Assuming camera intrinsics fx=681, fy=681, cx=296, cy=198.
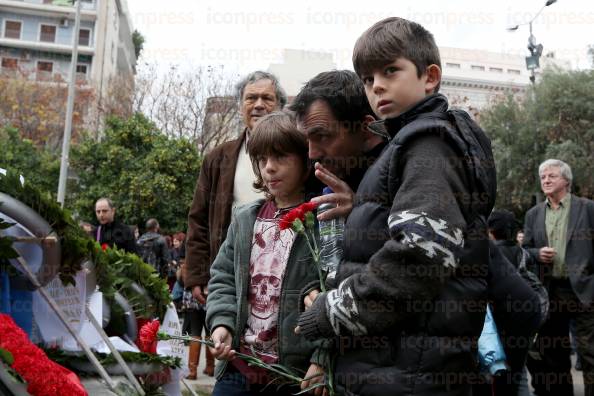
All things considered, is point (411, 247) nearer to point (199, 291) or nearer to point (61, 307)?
point (199, 291)

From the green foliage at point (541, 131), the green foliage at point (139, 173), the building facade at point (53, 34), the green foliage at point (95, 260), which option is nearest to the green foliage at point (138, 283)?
the green foliage at point (95, 260)

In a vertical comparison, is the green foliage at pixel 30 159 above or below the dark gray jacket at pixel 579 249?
above

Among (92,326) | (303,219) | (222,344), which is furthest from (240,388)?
(92,326)

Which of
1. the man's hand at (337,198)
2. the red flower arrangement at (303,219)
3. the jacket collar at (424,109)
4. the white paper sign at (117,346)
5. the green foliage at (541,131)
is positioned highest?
the green foliage at (541,131)

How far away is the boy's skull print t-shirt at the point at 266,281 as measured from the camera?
246 centimetres

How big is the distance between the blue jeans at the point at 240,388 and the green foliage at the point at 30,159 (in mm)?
28709

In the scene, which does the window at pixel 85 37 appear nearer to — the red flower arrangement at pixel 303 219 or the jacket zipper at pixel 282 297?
the jacket zipper at pixel 282 297

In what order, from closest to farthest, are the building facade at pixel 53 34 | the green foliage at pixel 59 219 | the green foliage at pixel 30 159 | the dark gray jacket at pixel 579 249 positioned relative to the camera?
the green foliage at pixel 59 219
the dark gray jacket at pixel 579 249
the green foliage at pixel 30 159
the building facade at pixel 53 34

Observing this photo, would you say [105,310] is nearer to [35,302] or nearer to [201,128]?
[35,302]

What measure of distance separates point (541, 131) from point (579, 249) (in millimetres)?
20513

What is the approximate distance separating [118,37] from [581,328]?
52.6 m

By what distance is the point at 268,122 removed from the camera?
2520mm

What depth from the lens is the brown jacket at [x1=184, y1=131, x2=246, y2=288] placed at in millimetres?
3686

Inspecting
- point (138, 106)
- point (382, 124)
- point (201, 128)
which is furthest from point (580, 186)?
point (382, 124)
